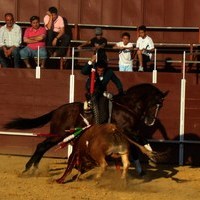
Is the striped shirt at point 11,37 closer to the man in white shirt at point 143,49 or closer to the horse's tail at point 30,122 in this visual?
the man in white shirt at point 143,49

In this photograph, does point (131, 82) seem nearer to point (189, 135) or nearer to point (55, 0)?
point (189, 135)

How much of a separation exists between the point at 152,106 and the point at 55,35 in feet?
13.4

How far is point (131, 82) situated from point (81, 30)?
11.4 feet

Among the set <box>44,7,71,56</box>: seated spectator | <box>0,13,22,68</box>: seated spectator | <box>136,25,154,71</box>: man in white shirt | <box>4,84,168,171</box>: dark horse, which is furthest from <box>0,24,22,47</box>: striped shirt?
<box>4,84,168,171</box>: dark horse

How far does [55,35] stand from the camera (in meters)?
15.0

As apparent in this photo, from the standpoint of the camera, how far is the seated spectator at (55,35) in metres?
14.8

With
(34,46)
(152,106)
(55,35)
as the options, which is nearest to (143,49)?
(55,35)

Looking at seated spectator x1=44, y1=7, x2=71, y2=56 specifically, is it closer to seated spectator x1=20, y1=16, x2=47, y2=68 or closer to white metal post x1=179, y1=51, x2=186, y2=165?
seated spectator x1=20, y1=16, x2=47, y2=68

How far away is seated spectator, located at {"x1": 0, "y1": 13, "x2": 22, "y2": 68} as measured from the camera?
1440 centimetres

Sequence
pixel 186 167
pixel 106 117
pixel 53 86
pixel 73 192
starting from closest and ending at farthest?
1. pixel 73 192
2. pixel 106 117
3. pixel 186 167
4. pixel 53 86

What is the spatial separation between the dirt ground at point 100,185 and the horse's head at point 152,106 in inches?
34.4

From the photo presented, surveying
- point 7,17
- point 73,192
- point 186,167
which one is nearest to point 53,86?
point 7,17

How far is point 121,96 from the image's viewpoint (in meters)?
11.5

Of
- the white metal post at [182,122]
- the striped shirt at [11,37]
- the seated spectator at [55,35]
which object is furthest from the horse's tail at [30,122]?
the seated spectator at [55,35]
